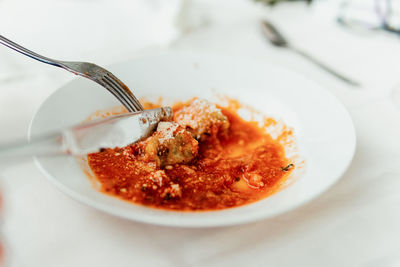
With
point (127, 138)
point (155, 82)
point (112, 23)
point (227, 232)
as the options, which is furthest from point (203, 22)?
point (227, 232)

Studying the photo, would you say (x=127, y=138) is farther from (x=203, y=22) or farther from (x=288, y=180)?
(x=203, y=22)

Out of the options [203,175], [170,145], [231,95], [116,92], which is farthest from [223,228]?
[231,95]

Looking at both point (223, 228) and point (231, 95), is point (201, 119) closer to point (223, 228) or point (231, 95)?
point (231, 95)

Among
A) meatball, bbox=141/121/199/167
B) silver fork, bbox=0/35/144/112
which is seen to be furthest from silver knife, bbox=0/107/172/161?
silver fork, bbox=0/35/144/112

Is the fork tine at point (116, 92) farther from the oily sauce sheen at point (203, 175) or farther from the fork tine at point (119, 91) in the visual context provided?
the oily sauce sheen at point (203, 175)

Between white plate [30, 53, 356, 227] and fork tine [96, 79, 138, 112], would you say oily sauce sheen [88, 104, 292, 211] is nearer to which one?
white plate [30, 53, 356, 227]

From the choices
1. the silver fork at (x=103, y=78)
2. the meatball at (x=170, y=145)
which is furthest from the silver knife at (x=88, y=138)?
the silver fork at (x=103, y=78)
